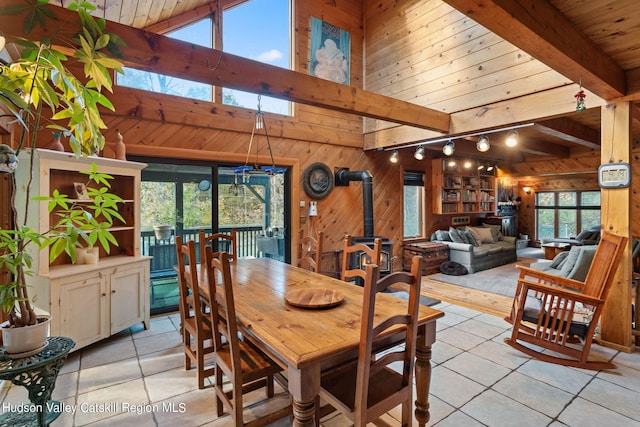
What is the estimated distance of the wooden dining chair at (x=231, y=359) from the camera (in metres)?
1.68

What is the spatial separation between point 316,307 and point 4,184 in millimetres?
3032

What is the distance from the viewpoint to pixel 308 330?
1.61 m

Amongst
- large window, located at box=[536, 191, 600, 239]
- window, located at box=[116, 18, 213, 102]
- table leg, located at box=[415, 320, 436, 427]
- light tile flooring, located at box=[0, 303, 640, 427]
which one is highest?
window, located at box=[116, 18, 213, 102]

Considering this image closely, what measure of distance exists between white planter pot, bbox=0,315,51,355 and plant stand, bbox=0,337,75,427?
0.14 feet

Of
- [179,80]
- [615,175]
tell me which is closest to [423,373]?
[615,175]

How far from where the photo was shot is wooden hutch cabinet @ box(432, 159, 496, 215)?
272 inches

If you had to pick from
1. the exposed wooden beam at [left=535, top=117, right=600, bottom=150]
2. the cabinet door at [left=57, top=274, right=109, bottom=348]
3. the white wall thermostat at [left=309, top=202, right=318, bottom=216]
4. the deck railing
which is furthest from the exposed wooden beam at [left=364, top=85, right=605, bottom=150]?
the cabinet door at [left=57, top=274, right=109, bottom=348]

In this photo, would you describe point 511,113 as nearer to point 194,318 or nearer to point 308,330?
point 308,330

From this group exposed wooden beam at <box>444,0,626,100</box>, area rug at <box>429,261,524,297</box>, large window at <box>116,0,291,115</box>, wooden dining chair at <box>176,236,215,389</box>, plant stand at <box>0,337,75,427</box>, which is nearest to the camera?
plant stand at <box>0,337,75,427</box>

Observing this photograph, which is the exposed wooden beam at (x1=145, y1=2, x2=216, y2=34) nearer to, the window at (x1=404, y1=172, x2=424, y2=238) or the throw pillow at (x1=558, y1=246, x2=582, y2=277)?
the window at (x1=404, y1=172, x2=424, y2=238)

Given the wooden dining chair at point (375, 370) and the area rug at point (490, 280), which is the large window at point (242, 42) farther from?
the area rug at point (490, 280)

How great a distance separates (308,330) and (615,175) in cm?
331

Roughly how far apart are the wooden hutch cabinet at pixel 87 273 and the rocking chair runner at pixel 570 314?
3.77 metres

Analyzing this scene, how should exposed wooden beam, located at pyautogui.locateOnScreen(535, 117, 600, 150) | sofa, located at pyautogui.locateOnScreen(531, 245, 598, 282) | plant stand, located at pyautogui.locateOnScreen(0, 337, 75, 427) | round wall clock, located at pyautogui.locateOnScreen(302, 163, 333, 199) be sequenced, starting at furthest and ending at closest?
round wall clock, located at pyautogui.locateOnScreen(302, 163, 333, 199), exposed wooden beam, located at pyautogui.locateOnScreen(535, 117, 600, 150), sofa, located at pyautogui.locateOnScreen(531, 245, 598, 282), plant stand, located at pyautogui.locateOnScreen(0, 337, 75, 427)
